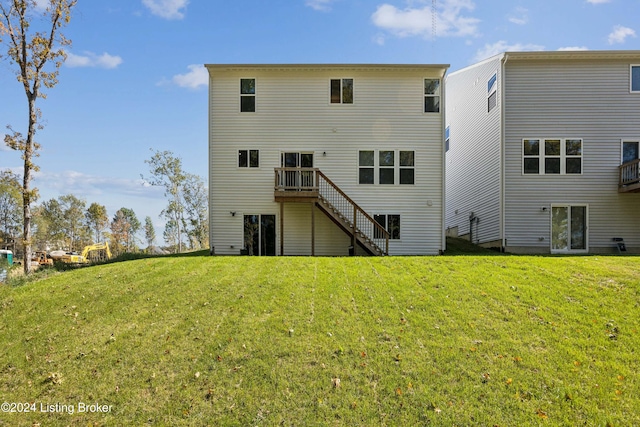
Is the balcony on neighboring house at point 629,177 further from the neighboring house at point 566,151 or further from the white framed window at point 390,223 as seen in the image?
the white framed window at point 390,223

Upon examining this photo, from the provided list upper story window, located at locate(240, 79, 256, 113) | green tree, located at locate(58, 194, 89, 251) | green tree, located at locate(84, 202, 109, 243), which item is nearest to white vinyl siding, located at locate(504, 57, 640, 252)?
upper story window, located at locate(240, 79, 256, 113)

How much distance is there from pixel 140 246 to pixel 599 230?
111ft

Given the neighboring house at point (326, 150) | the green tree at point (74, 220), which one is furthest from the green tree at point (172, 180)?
the green tree at point (74, 220)

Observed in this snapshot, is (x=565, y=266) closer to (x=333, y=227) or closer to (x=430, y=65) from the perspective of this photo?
(x=333, y=227)

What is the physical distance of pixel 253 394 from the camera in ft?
15.9

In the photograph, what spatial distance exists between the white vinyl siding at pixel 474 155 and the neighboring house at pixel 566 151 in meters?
0.57

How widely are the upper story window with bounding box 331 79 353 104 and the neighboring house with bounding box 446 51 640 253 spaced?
20.1 feet

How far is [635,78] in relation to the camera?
15.5 metres

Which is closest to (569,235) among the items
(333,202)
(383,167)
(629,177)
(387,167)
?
(629,177)

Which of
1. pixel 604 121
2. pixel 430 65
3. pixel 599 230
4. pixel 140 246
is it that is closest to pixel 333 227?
pixel 430 65

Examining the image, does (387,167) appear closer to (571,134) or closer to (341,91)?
(341,91)

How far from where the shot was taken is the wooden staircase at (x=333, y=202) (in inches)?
562

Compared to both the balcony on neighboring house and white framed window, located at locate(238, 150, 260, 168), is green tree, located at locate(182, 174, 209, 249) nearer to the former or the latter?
white framed window, located at locate(238, 150, 260, 168)

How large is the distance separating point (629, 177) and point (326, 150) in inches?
470
